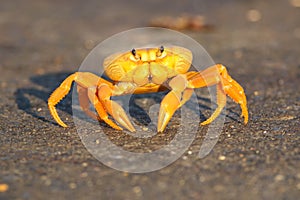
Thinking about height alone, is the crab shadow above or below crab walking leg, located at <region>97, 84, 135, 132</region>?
below

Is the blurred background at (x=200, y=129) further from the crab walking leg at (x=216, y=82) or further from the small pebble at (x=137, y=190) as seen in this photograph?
the crab walking leg at (x=216, y=82)

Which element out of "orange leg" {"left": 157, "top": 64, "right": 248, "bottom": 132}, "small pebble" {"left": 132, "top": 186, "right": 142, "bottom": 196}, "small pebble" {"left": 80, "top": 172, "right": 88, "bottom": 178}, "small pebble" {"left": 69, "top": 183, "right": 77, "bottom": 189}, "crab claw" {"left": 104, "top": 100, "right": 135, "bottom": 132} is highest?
"orange leg" {"left": 157, "top": 64, "right": 248, "bottom": 132}

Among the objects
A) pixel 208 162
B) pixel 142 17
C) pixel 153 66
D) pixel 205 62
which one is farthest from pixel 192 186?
pixel 142 17

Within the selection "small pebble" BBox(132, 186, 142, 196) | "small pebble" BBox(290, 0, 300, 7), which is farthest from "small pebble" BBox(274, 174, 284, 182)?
"small pebble" BBox(290, 0, 300, 7)

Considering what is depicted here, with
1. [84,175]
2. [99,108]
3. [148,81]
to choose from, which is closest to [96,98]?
[99,108]

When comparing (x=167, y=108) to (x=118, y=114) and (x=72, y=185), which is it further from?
(x=72, y=185)

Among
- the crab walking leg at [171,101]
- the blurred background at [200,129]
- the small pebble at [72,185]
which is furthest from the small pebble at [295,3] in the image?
the small pebble at [72,185]

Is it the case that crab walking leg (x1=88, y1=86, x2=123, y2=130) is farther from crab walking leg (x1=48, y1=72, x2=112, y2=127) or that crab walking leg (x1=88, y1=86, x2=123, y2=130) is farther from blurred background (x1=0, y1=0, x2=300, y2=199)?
blurred background (x1=0, y1=0, x2=300, y2=199)
